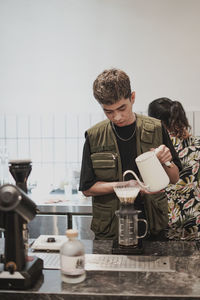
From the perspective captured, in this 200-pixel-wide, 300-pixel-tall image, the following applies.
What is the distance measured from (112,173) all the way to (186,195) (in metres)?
0.81

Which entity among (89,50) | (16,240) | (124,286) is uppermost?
(89,50)

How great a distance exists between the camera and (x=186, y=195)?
2.60 m

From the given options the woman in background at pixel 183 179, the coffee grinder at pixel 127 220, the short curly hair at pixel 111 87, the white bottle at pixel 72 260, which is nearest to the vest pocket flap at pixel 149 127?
the short curly hair at pixel 111 87

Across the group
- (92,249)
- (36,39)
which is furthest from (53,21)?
(92,249)

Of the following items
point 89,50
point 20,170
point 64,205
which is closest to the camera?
point 20,170

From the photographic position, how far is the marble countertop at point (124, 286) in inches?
50.6

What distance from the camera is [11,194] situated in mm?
1353

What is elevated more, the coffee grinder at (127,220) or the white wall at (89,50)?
the white wall at (89,50)

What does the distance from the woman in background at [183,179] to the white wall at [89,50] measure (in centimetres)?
120

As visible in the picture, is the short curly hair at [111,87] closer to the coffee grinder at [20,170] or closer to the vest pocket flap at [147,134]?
the vest pocket flap at [147,134]

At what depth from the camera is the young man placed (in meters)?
1.95

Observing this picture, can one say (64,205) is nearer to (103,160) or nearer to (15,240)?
(103,160)

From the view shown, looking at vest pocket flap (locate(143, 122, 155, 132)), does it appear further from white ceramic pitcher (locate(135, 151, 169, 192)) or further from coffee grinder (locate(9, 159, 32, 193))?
coffee grinder (locate(9, 159, 32, 193))

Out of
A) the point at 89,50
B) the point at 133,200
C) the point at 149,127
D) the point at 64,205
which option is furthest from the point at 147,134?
the point at 89,50
